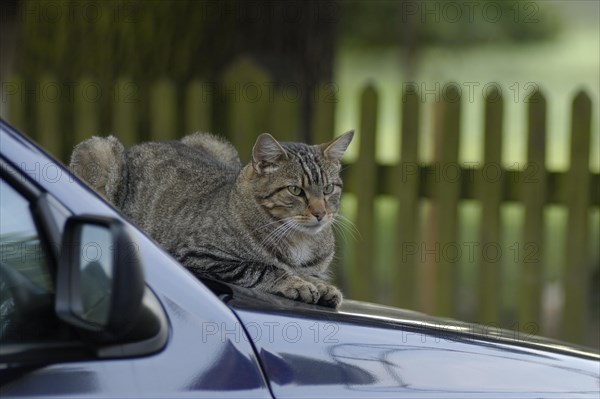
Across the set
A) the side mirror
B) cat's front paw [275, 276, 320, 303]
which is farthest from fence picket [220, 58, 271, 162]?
the side mirror

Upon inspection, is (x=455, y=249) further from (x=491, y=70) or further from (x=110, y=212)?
(x=491, y=70)

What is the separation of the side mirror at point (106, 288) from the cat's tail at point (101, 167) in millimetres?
2347

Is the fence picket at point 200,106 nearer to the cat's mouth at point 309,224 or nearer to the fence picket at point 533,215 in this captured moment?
the fence picket at point 533,215

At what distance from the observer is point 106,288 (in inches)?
78.7

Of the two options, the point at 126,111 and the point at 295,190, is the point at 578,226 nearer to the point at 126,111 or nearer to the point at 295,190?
the point at 295,190

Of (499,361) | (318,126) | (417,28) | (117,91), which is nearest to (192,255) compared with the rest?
(499,361)

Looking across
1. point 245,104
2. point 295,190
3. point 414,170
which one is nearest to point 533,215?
point 414,170

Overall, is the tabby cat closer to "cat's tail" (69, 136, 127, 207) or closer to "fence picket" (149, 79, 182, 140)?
"cat's tail" (69, 136, 127, 207)

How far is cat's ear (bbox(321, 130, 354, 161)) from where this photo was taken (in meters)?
4.26

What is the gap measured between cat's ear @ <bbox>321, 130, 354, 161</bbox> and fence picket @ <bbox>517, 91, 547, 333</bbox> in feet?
5.99

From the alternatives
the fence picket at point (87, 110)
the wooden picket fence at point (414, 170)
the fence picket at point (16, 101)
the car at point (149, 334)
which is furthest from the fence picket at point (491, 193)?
the car at point (149, 334)

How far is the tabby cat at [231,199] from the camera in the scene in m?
3.96

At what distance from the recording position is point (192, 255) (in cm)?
381

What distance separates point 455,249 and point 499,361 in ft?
11.8
